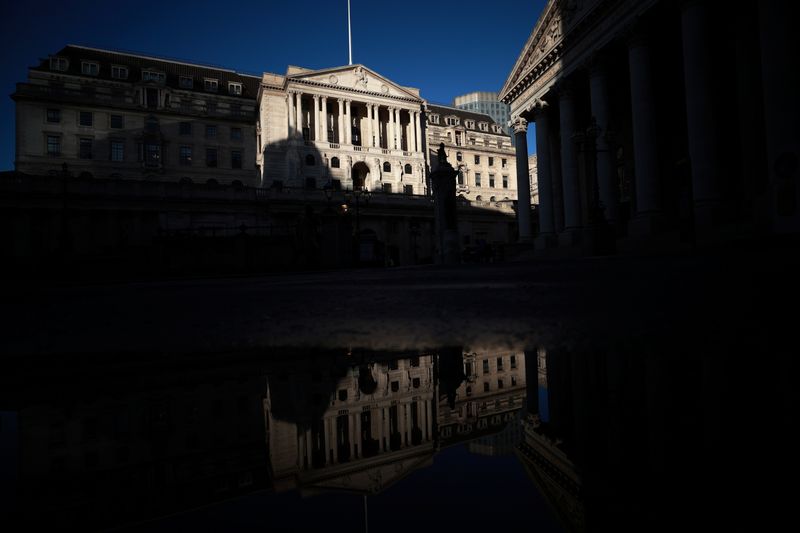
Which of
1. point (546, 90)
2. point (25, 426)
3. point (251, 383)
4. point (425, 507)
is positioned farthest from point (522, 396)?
point (546, 90)

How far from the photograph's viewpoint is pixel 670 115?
68.2ft

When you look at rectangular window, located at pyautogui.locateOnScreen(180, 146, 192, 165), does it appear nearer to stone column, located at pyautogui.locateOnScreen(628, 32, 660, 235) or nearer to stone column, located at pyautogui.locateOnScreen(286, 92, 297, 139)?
stone column, located at pyautogui.locateOnScreen(286, 92, 297, 139)

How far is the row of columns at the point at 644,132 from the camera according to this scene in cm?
1448

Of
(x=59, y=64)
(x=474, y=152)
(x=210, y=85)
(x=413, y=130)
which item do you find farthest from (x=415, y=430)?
(x=474, y=152)

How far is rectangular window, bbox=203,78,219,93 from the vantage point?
50.6 metres

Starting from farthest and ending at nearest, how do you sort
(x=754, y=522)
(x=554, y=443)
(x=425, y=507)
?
(x=554, y=443), (x=425, y=507), (x=754, y=522)

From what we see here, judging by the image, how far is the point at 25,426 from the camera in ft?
3.15

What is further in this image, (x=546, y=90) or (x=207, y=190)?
(x=207, y=190)

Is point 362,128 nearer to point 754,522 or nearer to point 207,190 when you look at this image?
point 207,190

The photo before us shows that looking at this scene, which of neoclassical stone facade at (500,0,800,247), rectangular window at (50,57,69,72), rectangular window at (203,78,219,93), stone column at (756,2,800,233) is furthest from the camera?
rectangular window at (203,78,219,93)

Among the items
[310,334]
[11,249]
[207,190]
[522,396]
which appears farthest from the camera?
[207,190]

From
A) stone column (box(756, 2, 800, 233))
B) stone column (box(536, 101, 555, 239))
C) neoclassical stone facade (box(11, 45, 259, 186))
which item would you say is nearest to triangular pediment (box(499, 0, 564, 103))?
stone column (box(536, 101, 555, 239))

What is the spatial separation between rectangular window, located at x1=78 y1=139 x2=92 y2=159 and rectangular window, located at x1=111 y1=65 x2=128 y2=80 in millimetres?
8330

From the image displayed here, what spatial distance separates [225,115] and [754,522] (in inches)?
2179
